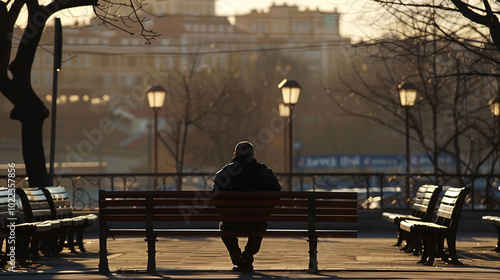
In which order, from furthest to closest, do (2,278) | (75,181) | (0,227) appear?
(75,181), (0,227), (2,278)

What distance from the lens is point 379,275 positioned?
9.75 metres

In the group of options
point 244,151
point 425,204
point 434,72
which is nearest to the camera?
point 244,151

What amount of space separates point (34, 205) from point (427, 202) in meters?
5.32

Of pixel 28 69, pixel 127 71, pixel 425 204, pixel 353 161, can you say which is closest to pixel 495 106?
pixel 425 204

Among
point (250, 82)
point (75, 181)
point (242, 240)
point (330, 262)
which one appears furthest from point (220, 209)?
point (250, 82)

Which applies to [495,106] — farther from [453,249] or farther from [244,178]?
[244,178]

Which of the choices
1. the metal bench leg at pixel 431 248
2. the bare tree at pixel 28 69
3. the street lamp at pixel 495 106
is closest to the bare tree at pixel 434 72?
the street lamp at pixel 495 106

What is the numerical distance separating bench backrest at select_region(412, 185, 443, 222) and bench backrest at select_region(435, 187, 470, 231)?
675mm

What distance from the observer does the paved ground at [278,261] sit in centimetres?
999

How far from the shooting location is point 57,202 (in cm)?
1393

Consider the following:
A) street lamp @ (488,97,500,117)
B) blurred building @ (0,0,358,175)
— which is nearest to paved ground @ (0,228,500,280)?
street lamp @ (488,97,500,117)

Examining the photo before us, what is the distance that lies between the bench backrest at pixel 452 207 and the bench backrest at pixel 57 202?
17.2ft

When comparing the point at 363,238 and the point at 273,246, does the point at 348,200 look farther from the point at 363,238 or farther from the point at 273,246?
the point at 363,238

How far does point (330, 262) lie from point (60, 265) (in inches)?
130
